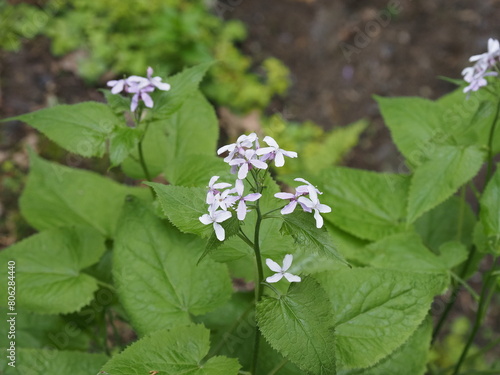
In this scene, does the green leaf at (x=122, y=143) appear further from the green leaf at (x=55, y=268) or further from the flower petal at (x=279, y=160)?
the flower petal at (x=279, y=160)

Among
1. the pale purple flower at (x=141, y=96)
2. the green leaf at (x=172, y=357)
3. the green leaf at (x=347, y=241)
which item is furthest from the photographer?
the green leaf at (x=347, y=241)

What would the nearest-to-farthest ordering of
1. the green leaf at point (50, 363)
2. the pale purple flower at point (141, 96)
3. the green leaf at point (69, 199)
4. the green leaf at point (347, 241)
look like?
1. the pale purple flower at point (141, 96)
2. the green leaf at point (50, 363)
3. the green leaf at point (347, 241)
4. the green leaf at point (69, 199)

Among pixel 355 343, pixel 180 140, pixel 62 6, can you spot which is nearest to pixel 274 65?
pixel 62 6

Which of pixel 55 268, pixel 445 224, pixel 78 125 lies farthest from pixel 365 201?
pixel 55 268

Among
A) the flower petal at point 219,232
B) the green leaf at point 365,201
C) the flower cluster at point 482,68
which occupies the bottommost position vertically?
the green leaf at point 365,201

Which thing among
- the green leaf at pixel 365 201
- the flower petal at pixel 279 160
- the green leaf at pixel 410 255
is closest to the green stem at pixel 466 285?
the green leaf at pixel 410 255

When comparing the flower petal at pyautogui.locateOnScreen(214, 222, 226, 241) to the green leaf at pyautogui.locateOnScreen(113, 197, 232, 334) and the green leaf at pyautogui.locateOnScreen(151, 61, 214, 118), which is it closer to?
the green leaf at pyautogui.locateOnScreen(113, 197, 232, 334)
